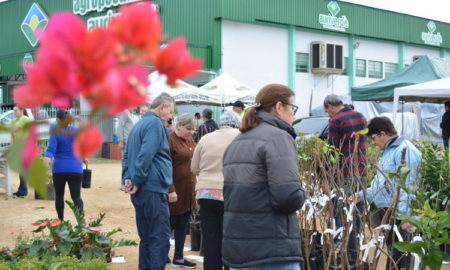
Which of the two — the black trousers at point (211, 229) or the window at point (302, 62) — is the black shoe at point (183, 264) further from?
the window at point (302, 62)

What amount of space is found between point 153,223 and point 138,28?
173 inches

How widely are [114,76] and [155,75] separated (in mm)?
110

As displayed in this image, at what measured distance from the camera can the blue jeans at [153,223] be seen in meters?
4.95

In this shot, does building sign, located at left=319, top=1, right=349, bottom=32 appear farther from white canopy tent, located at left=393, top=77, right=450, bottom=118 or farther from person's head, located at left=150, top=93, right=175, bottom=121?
person's head, located at left=150, top=93, right=175, bottom=121

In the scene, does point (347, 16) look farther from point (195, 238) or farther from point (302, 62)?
point (195, 238)

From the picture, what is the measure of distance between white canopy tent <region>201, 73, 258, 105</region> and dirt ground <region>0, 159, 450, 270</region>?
10.1 feet

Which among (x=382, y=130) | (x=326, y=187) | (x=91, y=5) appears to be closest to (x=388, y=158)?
(x=382, y=130)

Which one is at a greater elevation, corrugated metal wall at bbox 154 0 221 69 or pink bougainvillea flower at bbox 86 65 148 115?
corrugated metal wall at bbox 154 0 221 69

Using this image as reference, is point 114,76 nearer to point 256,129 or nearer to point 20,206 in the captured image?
point 256,129

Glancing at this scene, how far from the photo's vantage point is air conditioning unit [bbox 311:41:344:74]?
2464 centimetres

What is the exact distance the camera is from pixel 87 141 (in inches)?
27.4

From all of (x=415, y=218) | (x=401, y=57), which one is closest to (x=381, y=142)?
(x=415, y=218)

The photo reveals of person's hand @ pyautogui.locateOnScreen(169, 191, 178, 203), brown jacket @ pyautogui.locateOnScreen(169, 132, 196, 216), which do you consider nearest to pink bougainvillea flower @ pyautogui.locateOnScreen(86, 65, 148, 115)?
person's hand @ pyautogui.locateOnScreen(169, 191, 178, 203)

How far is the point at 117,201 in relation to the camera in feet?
34.7
